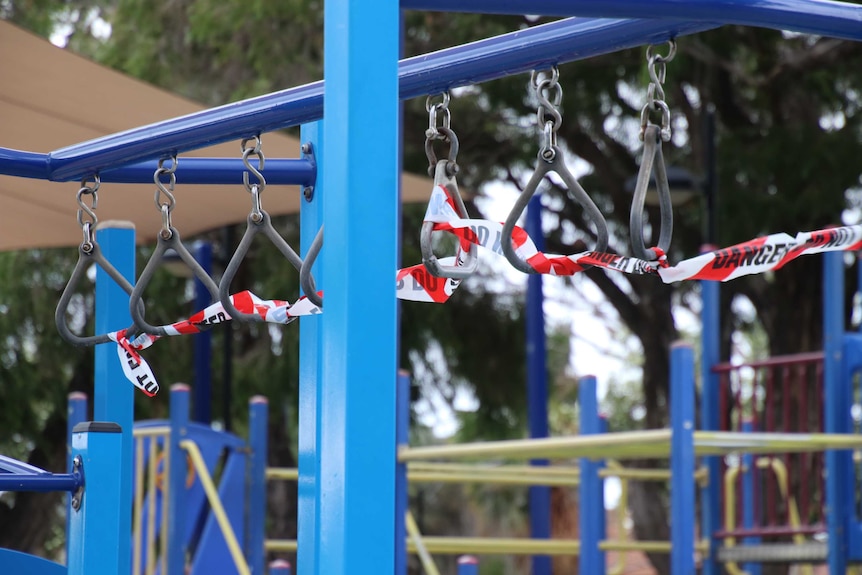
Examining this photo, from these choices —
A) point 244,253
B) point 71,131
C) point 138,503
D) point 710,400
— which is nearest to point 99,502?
point 244,253

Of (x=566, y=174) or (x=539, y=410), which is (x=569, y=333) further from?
(x=566, y=174)

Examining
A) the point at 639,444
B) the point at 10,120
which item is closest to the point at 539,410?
the point at 639,444

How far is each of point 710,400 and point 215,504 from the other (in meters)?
2.37

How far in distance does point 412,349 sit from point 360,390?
7.98 meters

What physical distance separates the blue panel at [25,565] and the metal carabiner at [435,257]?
125 cm

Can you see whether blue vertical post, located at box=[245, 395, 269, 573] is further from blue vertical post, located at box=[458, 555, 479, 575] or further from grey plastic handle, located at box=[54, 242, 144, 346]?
grey plastic handle, located at box=[54, 242, 144, 346]

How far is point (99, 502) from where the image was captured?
6.81 feet

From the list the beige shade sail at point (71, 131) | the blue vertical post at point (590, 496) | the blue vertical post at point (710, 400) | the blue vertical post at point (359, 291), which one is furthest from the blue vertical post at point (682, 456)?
the blue vertical post at point (359, 291)

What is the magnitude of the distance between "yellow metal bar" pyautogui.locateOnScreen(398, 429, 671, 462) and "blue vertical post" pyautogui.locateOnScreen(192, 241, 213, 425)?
102 inches

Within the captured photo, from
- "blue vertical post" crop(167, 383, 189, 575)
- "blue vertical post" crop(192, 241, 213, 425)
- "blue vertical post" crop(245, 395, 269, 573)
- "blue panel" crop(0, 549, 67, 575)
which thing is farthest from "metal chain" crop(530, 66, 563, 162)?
"blue vertical post" crop(192, 241, 213, 425)

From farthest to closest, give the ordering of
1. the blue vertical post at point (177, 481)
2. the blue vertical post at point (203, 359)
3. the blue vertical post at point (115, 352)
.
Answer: the blue vertical post at point (203, 359)
the blue vertical post at point (177, 481)
the blue vertical post at point (115, 352)

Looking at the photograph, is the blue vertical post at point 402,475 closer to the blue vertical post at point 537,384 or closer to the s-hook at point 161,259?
the blue vertical post at point 537,384

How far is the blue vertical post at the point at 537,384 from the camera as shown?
23.6 ft

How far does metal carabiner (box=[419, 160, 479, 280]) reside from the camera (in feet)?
4.82
